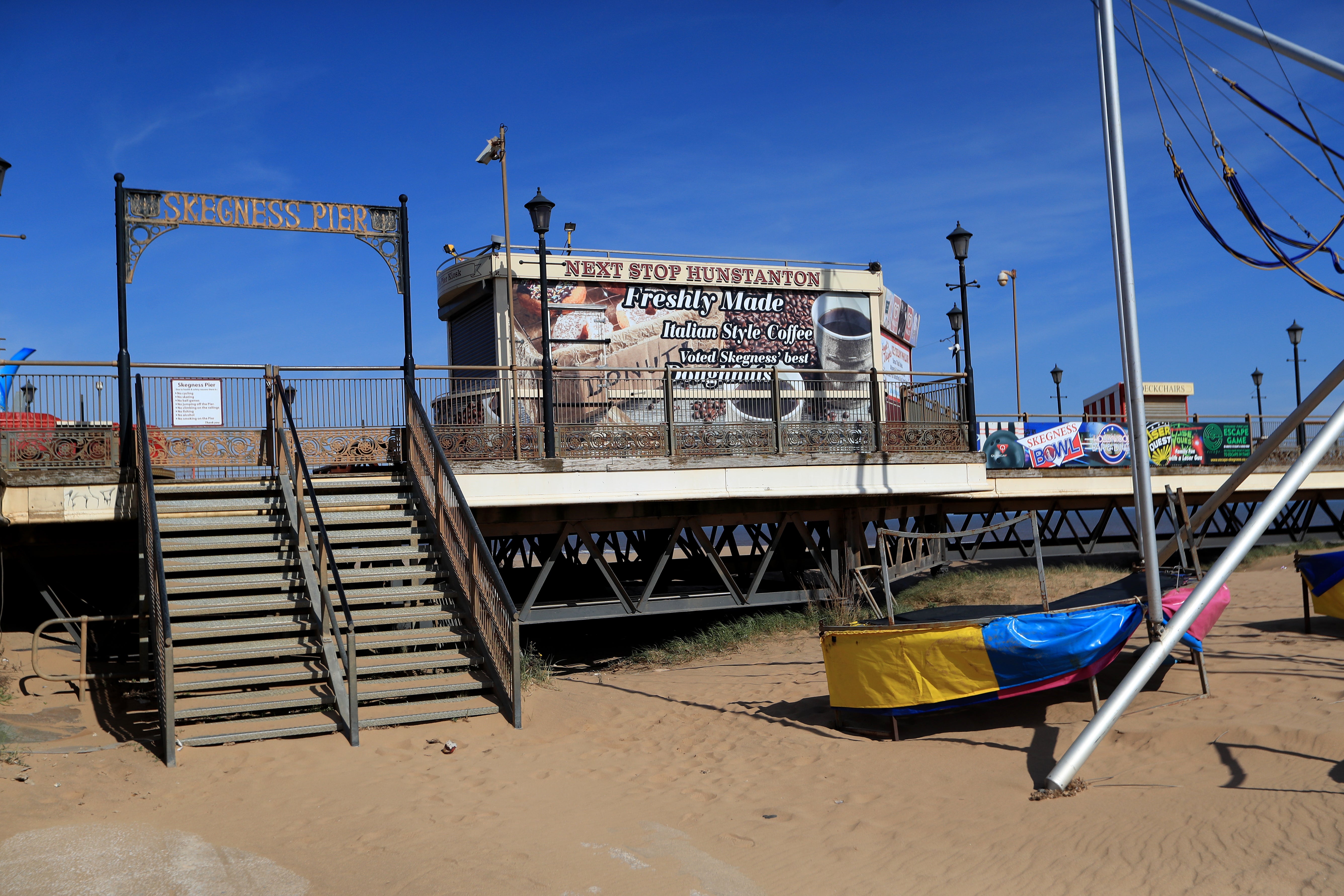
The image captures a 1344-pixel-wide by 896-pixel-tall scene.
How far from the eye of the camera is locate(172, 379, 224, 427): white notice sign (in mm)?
12133

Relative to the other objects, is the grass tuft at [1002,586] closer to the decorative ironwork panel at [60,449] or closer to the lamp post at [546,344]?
the lamp post at [546,344]

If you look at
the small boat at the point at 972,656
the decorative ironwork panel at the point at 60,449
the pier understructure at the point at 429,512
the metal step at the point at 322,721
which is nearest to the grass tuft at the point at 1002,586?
the pier understructure at the point at 429,512

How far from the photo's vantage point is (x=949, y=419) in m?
15.3

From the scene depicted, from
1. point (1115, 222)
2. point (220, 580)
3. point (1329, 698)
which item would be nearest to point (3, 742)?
point (220, 580)

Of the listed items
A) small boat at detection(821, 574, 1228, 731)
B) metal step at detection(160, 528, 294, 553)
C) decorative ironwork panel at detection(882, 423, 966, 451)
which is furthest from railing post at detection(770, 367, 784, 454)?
metal step at detection(160, 528, 294, 553)

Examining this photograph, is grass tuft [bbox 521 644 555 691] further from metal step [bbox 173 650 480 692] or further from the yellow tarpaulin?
the yellow tarpaulin

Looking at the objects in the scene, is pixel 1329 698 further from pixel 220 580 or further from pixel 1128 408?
pixel 220 580

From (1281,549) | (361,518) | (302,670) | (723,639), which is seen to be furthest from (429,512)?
(1281,549)

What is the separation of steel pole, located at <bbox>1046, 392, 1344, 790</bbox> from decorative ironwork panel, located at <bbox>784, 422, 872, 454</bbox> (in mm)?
7026

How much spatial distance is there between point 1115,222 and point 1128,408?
1.54m

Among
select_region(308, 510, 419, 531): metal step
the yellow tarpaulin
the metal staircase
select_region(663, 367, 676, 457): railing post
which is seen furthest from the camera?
select_region(663, 367, 676, 457): railing post

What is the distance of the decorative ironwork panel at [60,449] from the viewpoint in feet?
37.1

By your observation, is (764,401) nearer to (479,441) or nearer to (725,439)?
(725,439)

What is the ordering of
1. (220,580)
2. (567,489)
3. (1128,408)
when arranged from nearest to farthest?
(1128,408) < (220,580) < (567,489)
